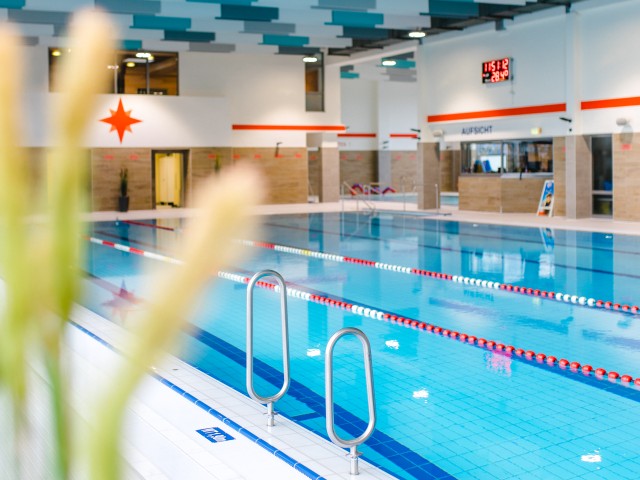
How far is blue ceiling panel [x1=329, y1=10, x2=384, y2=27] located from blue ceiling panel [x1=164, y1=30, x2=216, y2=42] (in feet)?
14.8

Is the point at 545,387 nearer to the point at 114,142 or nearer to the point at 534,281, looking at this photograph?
the point at 534,281

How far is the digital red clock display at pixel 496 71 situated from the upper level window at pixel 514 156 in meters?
1.61

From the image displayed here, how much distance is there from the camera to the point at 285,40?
23.0 metres

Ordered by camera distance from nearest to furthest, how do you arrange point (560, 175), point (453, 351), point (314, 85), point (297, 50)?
1. point (453, 351)
2. point (560, 175)
3. point (297, 50)
4. point (314, 85)

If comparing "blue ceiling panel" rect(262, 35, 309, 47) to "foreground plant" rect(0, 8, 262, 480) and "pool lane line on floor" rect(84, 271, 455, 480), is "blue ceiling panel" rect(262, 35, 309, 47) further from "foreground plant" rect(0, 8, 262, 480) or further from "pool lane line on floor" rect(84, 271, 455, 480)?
"foreground plant" rect(0, 8, 262, 480)

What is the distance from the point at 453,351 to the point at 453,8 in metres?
12.6

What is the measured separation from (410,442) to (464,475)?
0.54 metres

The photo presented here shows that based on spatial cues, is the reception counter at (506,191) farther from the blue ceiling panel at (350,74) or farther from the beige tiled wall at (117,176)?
the blue ceiling panel at (350,74)

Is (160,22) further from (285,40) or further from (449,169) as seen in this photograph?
(449,169)

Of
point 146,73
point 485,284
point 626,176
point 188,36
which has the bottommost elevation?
point 485,284

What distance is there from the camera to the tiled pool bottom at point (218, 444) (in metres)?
3.66

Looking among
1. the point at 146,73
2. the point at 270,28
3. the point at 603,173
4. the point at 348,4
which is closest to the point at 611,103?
the point at 603,173

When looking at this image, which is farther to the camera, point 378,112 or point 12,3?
point 378,112

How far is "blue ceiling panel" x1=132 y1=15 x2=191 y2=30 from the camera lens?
744 inches
